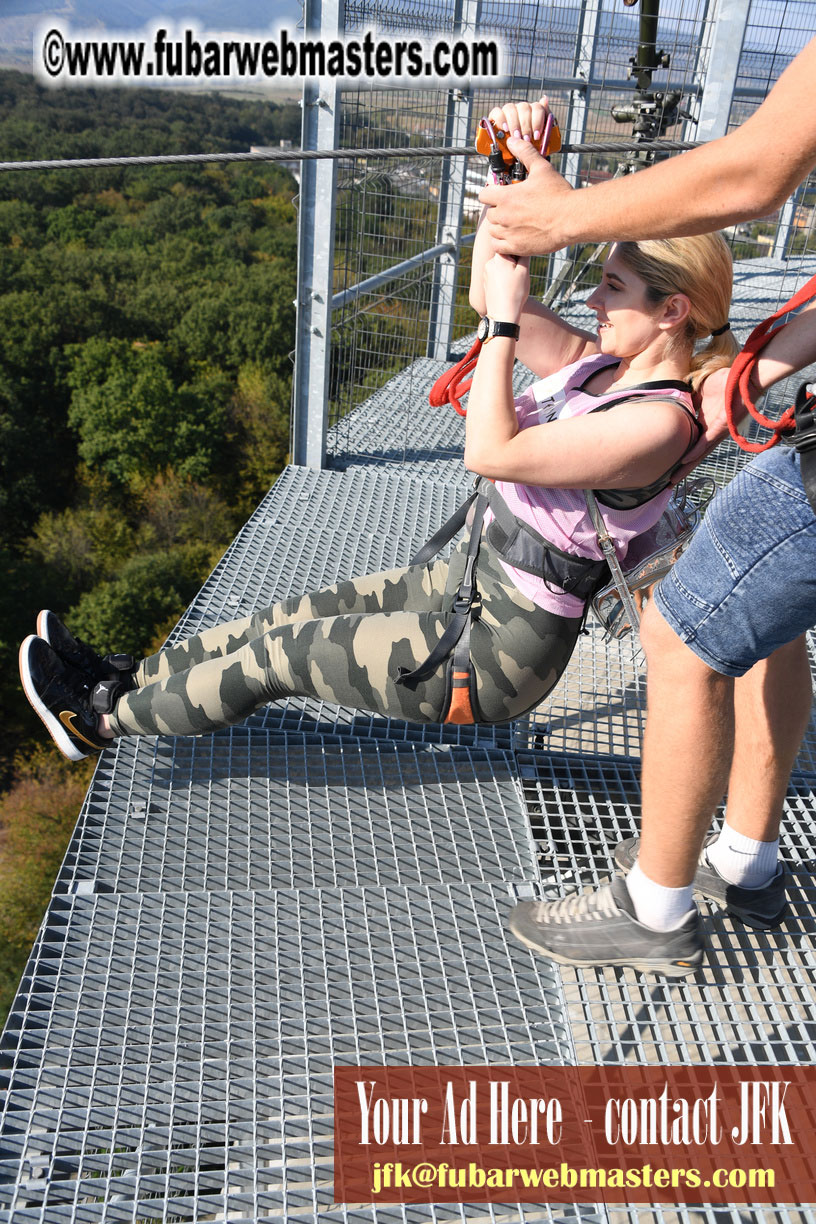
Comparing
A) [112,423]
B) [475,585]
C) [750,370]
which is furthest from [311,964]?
[112,423]

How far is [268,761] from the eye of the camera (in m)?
2.40

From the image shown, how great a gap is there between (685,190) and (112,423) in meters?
29.8

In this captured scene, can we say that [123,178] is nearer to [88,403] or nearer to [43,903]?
[88,403]

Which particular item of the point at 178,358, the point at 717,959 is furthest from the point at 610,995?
the point at 178,358

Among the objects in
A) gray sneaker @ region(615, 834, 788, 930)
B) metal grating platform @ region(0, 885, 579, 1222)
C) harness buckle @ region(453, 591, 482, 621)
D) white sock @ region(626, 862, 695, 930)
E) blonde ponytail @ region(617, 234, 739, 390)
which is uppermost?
blonde ponytail @ region(617, 234, 739, 390)

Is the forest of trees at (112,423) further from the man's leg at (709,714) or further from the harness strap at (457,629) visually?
the man's leg at (709,714)

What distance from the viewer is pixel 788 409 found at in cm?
137

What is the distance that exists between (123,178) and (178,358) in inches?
941

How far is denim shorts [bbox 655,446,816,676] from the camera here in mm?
1388

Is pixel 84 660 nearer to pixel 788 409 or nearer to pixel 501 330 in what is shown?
pixel 501 330

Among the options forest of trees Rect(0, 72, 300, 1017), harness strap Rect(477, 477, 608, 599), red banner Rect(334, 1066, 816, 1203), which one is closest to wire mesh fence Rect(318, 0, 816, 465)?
harness strap Rect(477, 477, 608, 599)

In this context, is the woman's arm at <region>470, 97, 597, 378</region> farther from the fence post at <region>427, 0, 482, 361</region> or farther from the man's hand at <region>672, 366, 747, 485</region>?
the fence post at <region>427, 0, 482, 361</region>

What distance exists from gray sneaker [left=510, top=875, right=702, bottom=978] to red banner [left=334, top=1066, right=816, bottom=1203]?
0.18m

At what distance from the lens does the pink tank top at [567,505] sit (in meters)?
1.75
